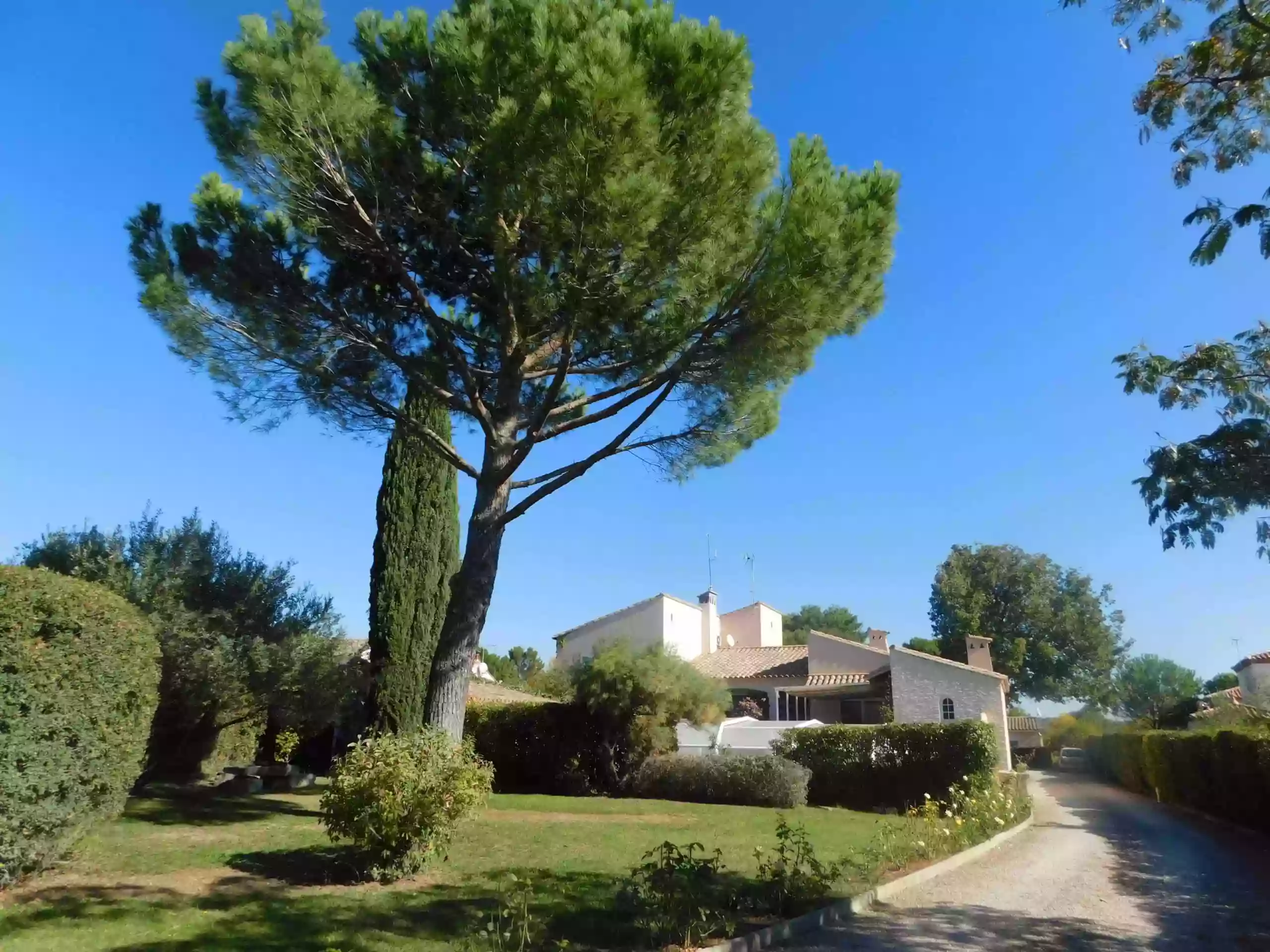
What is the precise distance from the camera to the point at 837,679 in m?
30.6

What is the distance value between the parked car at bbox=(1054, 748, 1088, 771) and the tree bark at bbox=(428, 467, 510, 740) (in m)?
40.8

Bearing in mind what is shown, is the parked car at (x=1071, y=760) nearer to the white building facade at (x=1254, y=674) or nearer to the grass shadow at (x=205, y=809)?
the white building facade at (x=1254, y=674)

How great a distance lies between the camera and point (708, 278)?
8.82 meters

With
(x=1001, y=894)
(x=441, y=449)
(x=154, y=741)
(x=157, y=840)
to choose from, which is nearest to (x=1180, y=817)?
(x=1001, y=894)

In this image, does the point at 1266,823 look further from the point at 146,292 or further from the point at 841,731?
the point at 146,292

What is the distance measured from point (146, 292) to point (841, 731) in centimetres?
1513

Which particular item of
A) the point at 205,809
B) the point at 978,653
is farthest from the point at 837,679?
the point at 205,809

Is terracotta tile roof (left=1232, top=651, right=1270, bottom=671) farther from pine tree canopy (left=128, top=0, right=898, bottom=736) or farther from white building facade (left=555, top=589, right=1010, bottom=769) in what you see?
pine tree canopy (left=128, top=0, right=898, bottom=736)

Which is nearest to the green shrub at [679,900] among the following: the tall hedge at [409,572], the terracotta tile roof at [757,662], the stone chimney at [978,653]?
the tall hedge at [409,572]

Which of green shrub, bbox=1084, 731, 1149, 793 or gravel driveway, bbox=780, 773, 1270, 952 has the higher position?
green shrub, bbox=1084, 731, 1149, 793

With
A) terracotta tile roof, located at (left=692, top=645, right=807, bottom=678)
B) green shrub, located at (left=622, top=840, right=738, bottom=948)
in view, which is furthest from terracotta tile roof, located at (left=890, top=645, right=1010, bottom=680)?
green shrub, located at (left=622, top=840, right=738, bottom=948)

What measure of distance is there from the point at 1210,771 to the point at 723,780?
29.0 feet

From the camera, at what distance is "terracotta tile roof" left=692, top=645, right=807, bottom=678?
32.5 m

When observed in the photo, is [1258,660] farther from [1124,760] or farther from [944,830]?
[944,830]
